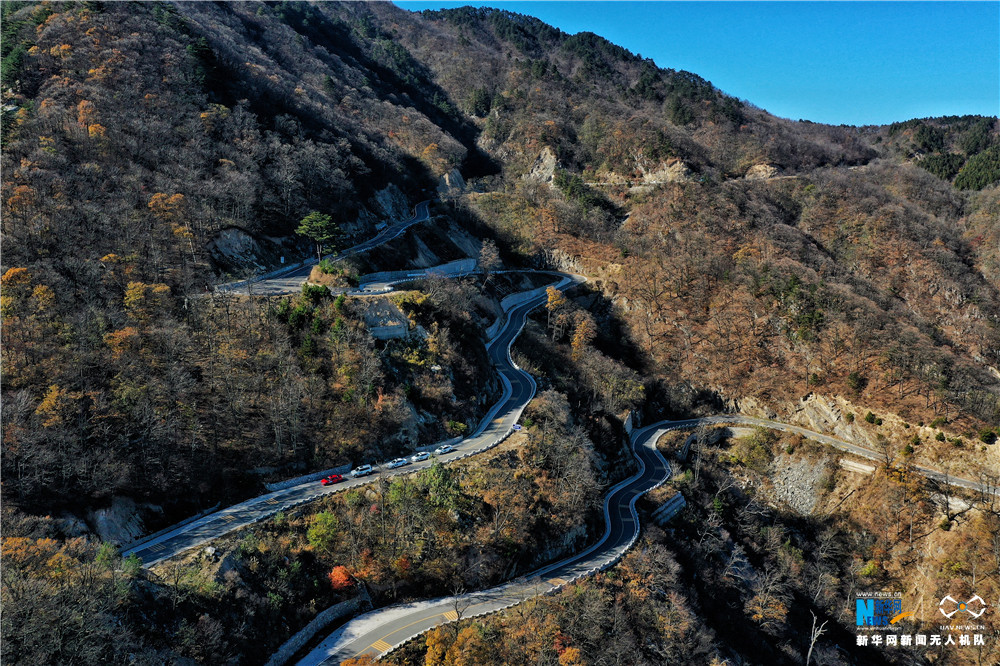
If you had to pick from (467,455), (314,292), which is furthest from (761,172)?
(314,292)

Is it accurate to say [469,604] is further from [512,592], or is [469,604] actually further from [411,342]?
[411,342]

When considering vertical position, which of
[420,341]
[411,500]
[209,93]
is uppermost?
[209,93]

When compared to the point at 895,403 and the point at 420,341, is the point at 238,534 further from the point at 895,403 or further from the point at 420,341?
the point at 895,403

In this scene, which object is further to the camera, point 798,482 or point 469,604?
point 798,482

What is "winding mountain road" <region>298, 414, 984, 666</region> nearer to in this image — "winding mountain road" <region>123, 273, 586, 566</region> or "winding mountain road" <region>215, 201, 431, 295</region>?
"winding mountain road" <region>123, 273, 586, 566</region>

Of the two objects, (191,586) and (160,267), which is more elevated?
(160,267)

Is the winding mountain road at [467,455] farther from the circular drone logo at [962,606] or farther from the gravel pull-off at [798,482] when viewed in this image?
the circular drone logo at [962,606]

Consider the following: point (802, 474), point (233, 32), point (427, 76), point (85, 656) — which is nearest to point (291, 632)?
point (85, 656)
